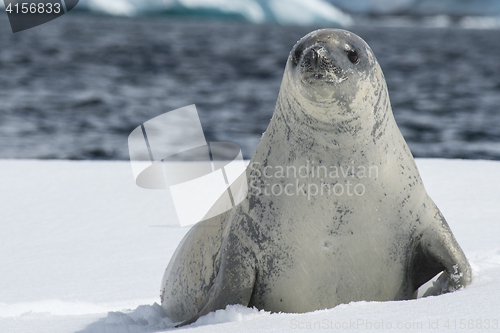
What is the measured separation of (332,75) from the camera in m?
2.23

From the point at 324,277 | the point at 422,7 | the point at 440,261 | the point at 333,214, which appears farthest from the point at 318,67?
the point at 422,7

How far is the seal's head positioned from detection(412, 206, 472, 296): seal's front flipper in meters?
0.60

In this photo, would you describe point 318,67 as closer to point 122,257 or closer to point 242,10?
point 122,257

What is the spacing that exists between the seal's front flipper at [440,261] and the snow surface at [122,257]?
3.3 inches

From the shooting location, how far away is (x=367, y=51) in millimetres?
2438

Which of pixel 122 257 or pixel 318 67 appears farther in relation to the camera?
pixel 122 257

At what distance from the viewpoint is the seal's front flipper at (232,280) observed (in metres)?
2.36

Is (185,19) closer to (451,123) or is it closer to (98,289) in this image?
(451,123)

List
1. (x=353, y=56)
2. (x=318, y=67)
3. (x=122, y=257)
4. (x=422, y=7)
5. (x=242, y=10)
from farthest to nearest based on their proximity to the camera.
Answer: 1. (x=422, y=7)
2. (x=242, y=10)
3. (x=122, y=257)
4. (x=353, y=56)
5. (x=318, y=67)

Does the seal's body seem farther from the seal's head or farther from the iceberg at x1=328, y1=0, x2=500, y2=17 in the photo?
the iceberg at x1=328, y1=0, x2=500, y2=17

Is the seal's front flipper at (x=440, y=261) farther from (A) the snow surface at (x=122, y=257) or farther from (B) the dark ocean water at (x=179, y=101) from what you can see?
(B) the dark ocean water at (x=179, y=101)

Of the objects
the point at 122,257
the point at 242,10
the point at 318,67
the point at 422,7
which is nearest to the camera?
the point at 318,67

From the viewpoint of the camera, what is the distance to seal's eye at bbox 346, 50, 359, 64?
2.33 m

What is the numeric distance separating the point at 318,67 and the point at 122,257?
2.12 m
